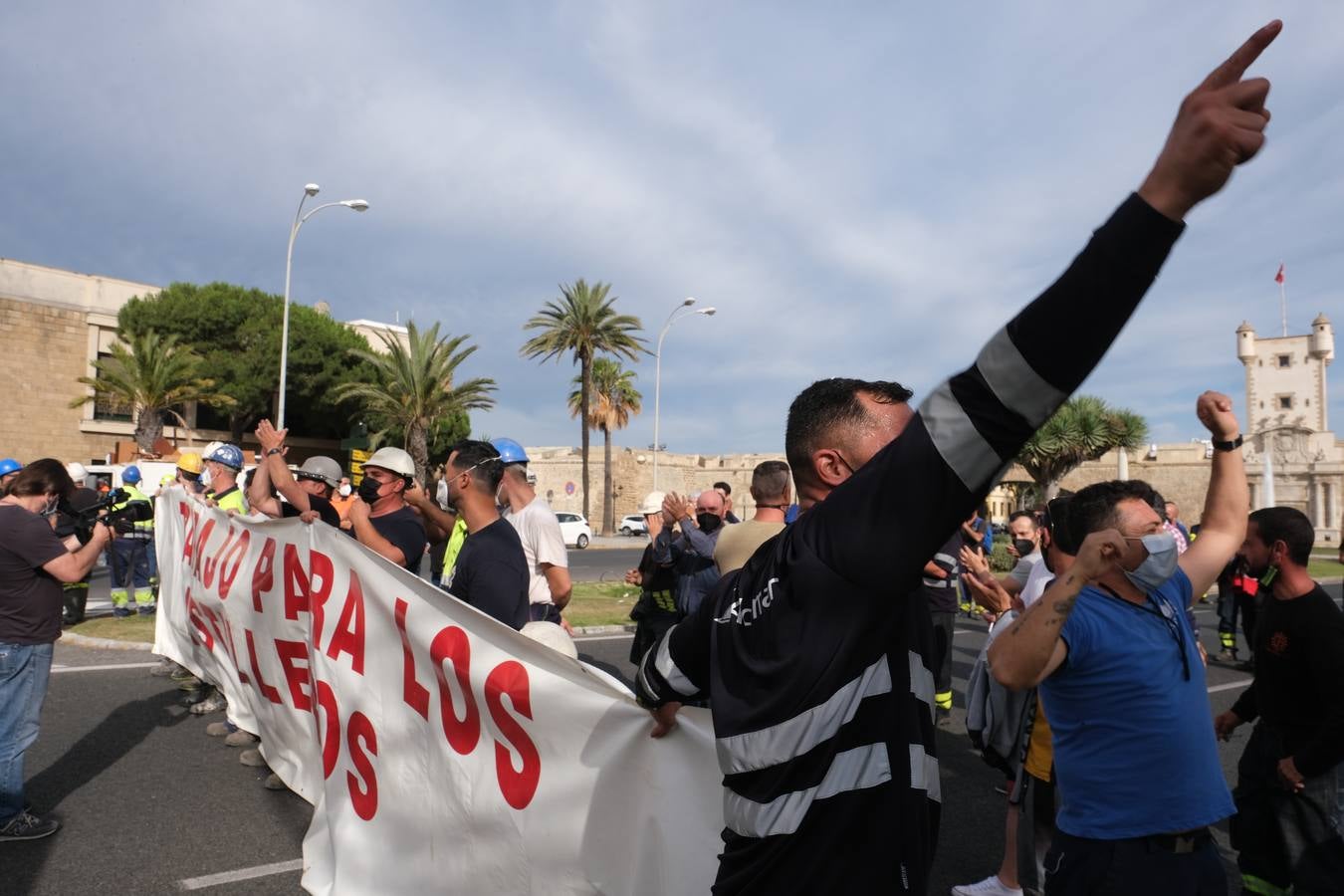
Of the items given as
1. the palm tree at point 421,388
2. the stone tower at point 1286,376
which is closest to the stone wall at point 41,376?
the palm tree at point 421,388

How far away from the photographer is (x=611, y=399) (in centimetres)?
4822

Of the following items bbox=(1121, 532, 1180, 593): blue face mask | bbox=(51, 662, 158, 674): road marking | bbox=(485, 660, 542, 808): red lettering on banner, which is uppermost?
bbox=(1121, 532, 1180, 593): blue face mask

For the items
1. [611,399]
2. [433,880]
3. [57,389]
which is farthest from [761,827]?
[611,399]

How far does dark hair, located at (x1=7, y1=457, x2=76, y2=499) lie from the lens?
4629 millimetres

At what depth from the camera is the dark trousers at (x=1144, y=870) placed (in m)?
2.21

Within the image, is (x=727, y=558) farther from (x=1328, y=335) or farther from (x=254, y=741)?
(x=1328, y=335)

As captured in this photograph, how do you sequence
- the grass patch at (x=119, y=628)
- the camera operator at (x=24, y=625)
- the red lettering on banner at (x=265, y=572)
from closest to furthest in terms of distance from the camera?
the camera operator at (x=24, y=625) → the red lettering on banner at (x=265, y=572) → the grass patch at (x=119, y=628)

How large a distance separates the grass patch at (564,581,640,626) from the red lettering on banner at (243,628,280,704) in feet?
20.7

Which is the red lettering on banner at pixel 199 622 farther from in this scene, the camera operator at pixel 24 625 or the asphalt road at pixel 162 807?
the camera operator at pixel 24 625

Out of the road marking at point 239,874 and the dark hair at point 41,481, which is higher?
the dark hair at point 41,481

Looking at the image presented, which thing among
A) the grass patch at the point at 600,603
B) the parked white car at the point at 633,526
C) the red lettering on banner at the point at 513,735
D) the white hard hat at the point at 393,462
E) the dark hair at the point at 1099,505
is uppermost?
the white hard hat at the point at 393,462

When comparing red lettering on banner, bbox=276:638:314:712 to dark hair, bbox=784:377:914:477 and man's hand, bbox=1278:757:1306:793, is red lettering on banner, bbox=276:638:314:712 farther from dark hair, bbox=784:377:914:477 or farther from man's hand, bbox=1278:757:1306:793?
man's hand, bbox=1278:757:1306:793

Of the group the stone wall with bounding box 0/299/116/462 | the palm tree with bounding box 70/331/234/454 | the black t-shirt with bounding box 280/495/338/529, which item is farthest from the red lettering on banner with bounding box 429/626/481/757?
the stone wall with bounding box 0/299/116/462

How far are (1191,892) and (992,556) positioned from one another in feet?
75.1
